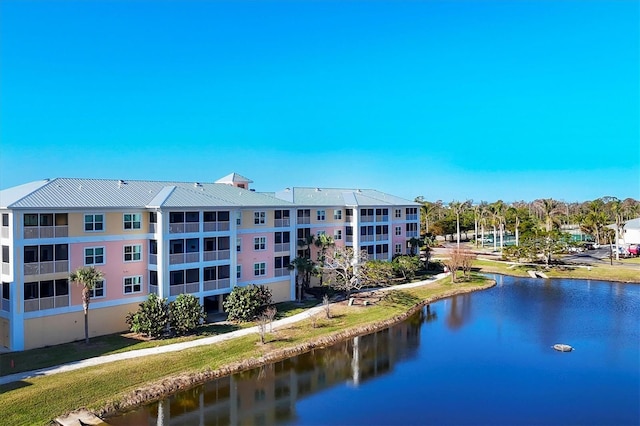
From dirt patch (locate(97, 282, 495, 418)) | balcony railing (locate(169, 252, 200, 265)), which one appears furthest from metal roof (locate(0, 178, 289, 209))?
dirt patch (locate(97, 282, 495, 418))

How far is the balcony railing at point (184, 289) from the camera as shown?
3391cm

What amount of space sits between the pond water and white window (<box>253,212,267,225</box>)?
13798 millimetres

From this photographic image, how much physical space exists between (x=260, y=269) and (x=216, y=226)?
21.5 ft

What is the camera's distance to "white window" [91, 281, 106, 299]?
31.1 metres

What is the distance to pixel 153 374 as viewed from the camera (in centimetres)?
2520

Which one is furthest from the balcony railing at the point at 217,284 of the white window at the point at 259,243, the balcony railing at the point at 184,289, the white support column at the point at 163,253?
the white window at the point at 259,243

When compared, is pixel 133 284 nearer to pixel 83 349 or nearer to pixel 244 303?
pixel 83 349

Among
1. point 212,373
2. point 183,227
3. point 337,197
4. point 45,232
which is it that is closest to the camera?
point 212,373

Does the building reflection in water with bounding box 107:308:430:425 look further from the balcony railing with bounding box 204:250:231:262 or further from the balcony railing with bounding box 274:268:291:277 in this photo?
the balcony railing with bounding box 274:268:291:277

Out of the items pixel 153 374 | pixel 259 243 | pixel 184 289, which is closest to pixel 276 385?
pixel 153 374

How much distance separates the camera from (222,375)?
2669 cm

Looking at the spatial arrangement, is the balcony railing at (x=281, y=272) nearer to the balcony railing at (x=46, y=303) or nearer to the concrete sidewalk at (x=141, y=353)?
the concrete sidewalk at (x=141, y=353)

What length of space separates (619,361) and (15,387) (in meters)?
33.6

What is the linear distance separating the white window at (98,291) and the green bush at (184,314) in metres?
4.55
